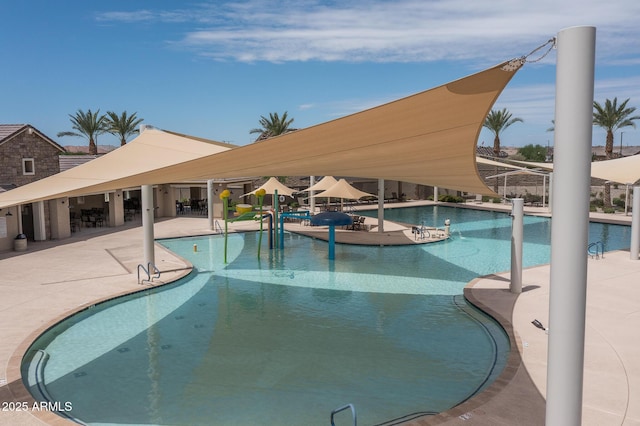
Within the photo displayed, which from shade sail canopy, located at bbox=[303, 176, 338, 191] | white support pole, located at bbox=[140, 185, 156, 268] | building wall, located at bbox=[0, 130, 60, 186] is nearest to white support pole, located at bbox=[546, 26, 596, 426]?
white support pole, located at bbox=[140, 185, 156, 268]

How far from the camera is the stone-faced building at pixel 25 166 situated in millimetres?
18969

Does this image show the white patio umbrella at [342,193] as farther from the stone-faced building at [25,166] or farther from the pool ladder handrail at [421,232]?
the stone-faced building at [25,166]

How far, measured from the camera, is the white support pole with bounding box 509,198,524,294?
38.5ft

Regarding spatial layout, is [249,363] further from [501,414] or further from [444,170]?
[444,170]

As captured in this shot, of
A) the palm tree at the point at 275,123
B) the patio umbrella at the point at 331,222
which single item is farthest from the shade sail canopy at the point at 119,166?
the palm tree at the point at 275,123

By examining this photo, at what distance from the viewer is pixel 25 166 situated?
67.4 ft

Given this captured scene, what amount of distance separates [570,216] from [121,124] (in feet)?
147

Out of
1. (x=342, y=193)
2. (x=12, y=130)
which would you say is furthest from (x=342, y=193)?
(x=12, y=130)

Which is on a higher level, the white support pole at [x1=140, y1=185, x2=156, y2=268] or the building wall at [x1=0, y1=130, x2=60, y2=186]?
the building wall at [x1=0, y1=130, x2=60, y2=186]

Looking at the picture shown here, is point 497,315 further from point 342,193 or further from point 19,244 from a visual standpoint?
point 19,244

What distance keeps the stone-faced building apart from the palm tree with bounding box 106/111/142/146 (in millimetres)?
22488

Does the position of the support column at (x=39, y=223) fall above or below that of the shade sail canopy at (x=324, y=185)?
below

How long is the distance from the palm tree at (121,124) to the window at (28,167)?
23424 mm

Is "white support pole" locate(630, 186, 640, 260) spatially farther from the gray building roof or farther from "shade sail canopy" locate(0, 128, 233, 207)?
the gray building roof
